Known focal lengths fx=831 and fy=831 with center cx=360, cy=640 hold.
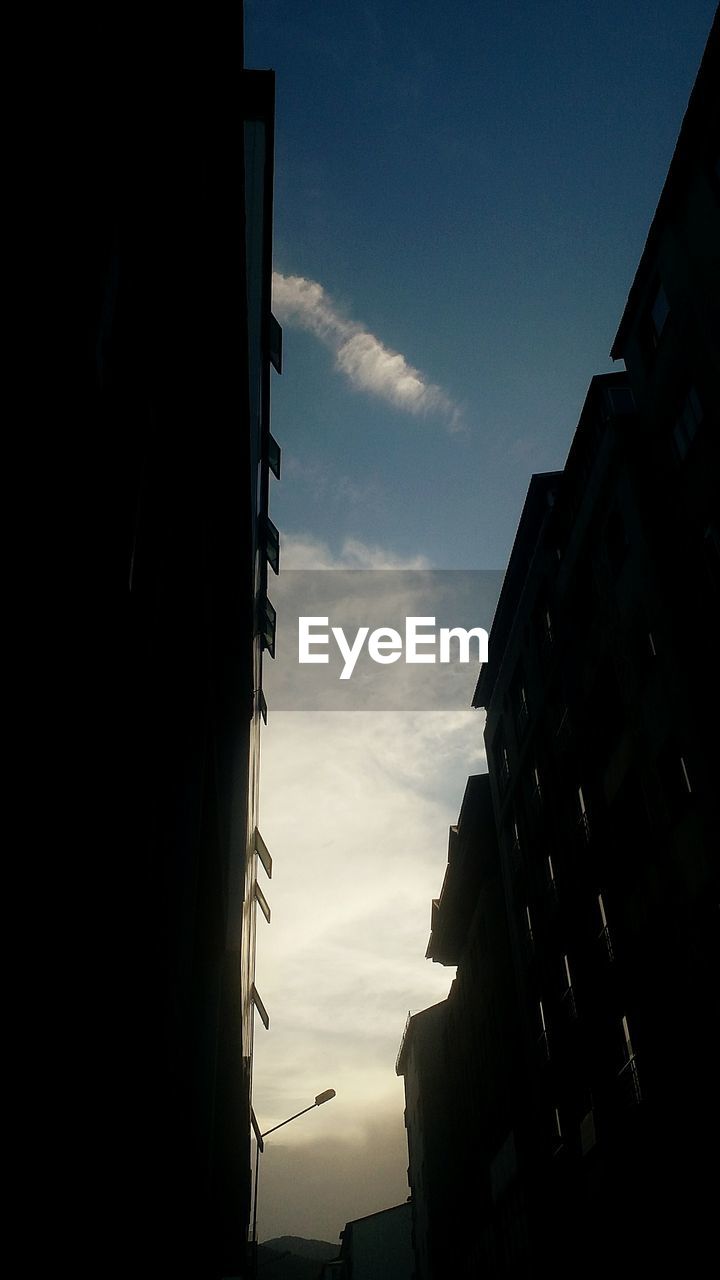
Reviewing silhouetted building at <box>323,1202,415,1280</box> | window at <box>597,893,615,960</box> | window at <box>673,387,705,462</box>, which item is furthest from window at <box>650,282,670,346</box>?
silhouetted building at <box>323,1202,415,1280</box>

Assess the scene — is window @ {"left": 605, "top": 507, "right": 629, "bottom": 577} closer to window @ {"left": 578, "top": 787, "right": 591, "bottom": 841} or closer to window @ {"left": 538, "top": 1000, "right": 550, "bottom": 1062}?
window @ {"left": 578, "top": 787, "right": 591, "bottom": 841}

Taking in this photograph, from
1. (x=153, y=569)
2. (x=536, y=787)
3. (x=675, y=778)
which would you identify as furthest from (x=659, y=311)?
(x=153, y=569)

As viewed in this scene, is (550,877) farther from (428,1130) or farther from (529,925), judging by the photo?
(428,1130)

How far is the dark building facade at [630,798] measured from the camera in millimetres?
Answer: 18453

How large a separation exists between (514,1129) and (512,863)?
979 cm

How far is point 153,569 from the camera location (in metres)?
7.85

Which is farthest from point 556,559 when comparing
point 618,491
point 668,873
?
point 668,873

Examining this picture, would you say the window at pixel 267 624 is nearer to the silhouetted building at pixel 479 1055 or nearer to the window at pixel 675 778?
the silhouetted building at pixel 479 1055

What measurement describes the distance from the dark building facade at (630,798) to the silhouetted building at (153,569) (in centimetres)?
1050

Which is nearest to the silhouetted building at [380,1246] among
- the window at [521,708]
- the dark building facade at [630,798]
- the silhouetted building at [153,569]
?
the dark building facade at [630,798]

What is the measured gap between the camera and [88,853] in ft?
16.4

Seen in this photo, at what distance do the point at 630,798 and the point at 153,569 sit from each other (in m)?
18.8

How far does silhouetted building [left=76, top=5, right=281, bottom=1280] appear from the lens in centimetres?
505

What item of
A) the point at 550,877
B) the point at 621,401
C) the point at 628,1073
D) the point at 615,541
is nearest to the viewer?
the point at 628,1073
